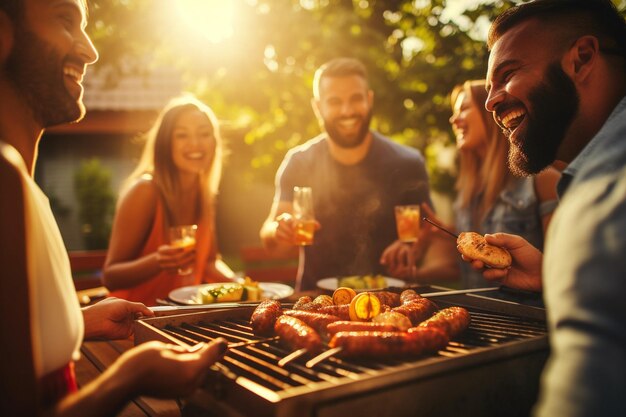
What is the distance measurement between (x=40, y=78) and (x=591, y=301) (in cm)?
192

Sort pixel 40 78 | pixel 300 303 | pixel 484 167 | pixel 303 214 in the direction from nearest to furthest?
pixel 40 78
pixel 300 303
pixel 303 214
pixel 484 167

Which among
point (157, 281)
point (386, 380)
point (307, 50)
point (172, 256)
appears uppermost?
point (307, 50)

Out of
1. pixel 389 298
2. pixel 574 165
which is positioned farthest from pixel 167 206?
pixel 574 165

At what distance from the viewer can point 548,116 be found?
2.01 metres

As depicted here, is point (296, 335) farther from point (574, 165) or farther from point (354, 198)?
point (354, 198)

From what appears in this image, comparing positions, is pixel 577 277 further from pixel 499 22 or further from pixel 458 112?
pixel 458 112

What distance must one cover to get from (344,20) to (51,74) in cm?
700

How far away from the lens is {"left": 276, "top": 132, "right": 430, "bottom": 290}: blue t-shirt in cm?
536

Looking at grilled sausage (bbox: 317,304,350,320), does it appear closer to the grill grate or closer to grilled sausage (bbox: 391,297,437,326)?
grilled sausage (bbox: 391,297,437,326)

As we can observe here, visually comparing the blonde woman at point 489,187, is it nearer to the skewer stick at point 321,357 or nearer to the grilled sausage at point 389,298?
the grilled sausage at point 389,298

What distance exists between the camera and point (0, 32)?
1.64m

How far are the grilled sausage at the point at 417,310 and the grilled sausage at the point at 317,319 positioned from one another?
0.35m


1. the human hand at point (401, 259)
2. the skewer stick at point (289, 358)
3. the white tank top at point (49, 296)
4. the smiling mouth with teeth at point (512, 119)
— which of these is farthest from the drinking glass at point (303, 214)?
the white tank top at point (49, 296)

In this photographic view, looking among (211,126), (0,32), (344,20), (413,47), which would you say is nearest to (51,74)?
(0,32)
